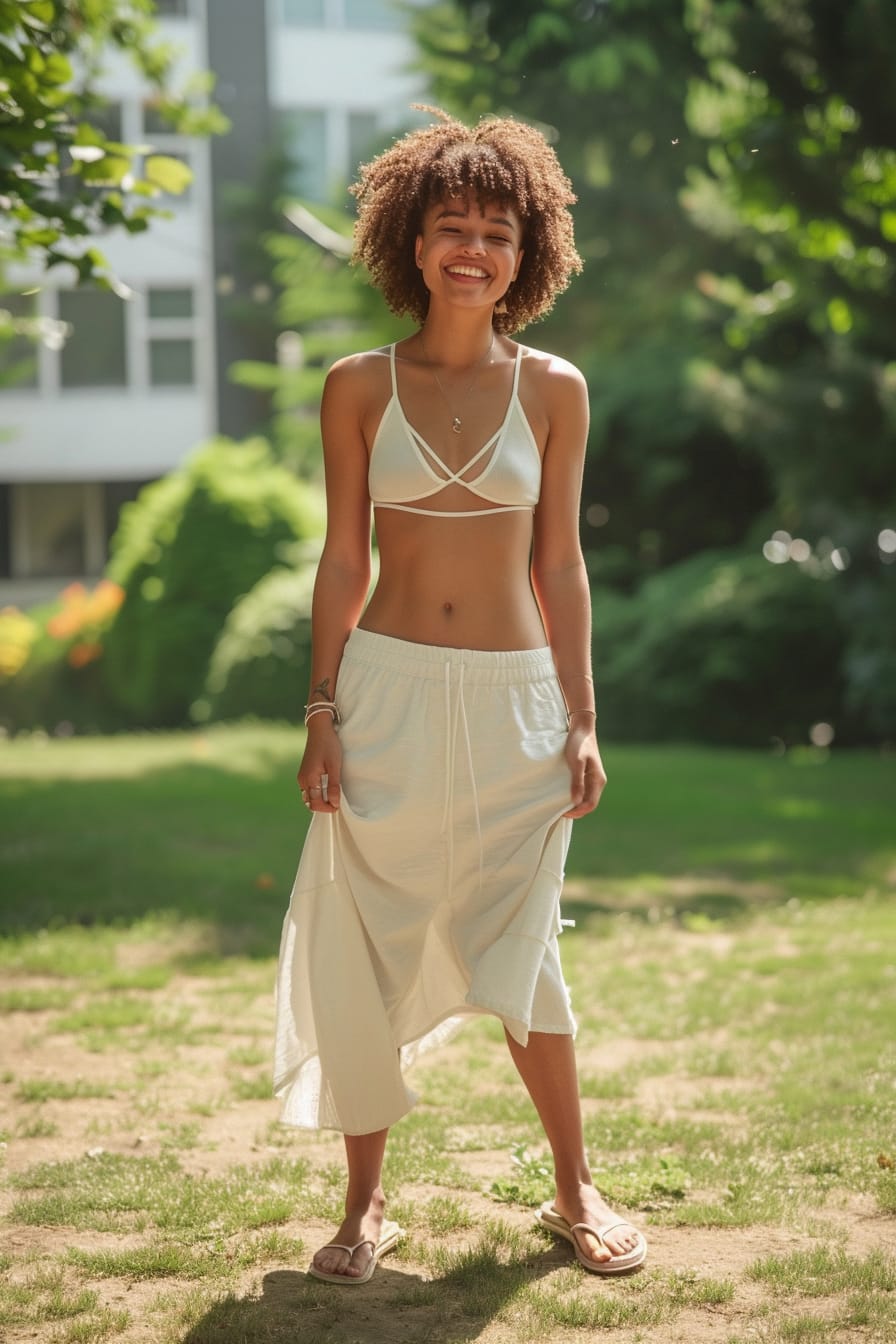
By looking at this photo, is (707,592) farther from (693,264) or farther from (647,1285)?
(647,1285)

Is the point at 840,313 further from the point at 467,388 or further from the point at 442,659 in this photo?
the point at 442,659

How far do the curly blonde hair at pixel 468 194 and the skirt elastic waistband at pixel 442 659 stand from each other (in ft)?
2.53

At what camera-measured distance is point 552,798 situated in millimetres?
3357

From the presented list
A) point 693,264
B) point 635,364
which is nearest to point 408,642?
point 693,264

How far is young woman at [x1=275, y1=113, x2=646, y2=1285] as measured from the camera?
10.9 ft

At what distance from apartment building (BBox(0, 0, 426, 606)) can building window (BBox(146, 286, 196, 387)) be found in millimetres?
20

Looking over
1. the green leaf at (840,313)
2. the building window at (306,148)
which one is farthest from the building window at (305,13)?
the green leaf at (840,313)

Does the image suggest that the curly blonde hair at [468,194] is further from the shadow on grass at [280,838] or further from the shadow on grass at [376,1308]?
the shadow on grass at [280,838]

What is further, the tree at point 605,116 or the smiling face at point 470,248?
the tree at point 605,116

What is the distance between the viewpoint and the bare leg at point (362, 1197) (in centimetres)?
338

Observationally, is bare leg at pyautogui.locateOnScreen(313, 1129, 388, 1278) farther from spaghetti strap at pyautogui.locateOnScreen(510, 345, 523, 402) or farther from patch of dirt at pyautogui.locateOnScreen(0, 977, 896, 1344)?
spaghetti strap at pyautogui.locateOnScreen(510, 345, 523, 402)

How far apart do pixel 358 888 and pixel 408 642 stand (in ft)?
1.66

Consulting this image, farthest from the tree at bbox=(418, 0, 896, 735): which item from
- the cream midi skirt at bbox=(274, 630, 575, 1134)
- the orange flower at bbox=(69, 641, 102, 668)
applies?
the cream midi skirt at bbox=(274, 630, 575, 1134)

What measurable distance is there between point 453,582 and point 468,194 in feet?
2.54
